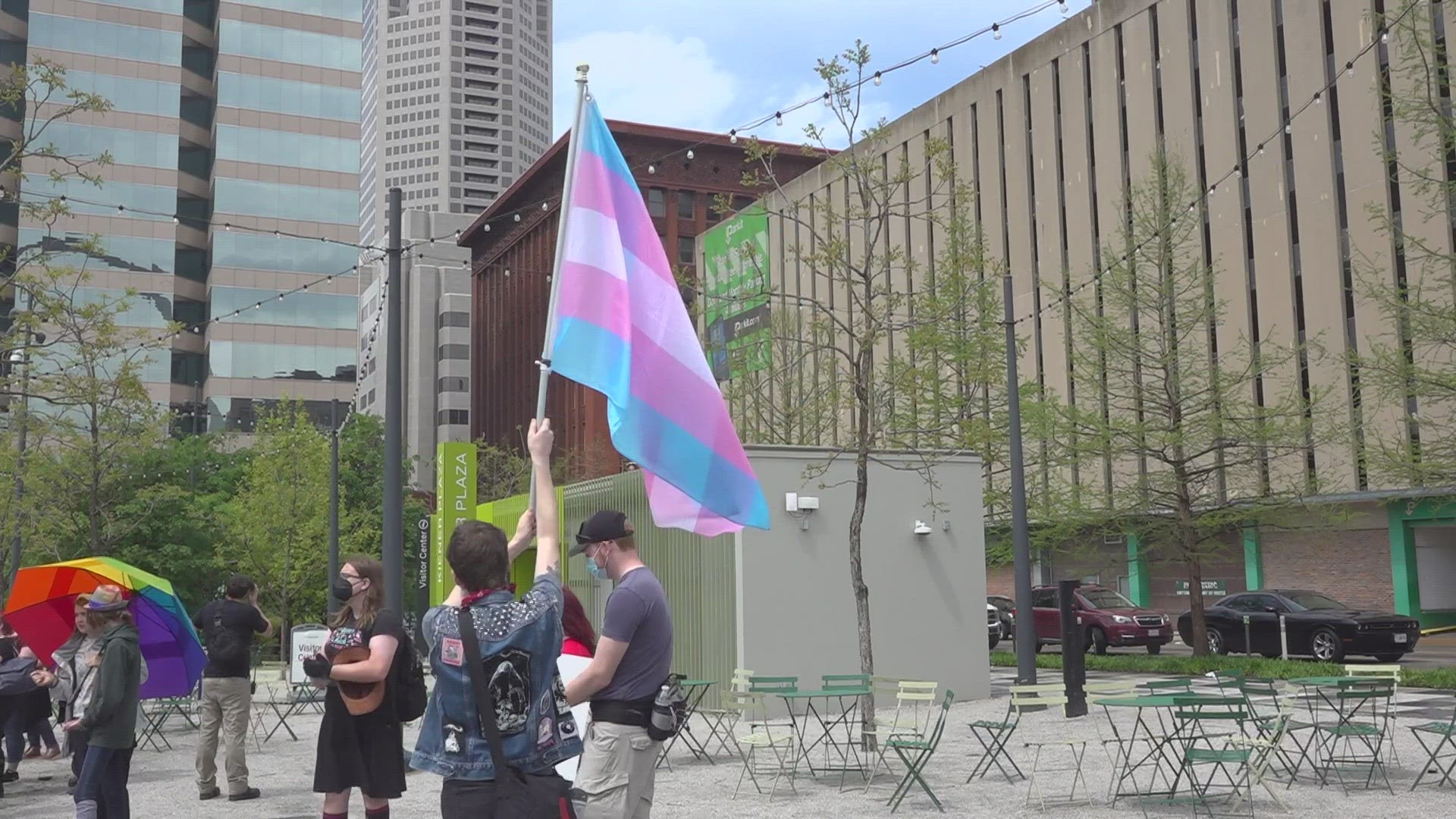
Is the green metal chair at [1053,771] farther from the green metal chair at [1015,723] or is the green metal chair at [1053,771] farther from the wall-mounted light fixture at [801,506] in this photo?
the wall-mounted light fixture at [801,506]

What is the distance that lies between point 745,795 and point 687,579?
7630 millimetres

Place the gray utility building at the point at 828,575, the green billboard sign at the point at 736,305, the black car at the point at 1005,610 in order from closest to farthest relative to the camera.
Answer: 1. the gray utility building at the point at 828,575
2. the green billboard sign at the point at 736,305
3. the black car at the point at 1005,610

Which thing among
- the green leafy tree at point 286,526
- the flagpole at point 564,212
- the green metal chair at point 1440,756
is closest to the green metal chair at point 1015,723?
the green metal chair at point 1440,756

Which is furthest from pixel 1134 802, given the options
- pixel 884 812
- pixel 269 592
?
pixel 269 592

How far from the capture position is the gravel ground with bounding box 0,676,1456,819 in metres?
10.1

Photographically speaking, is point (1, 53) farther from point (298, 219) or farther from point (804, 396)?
point (804, 396)

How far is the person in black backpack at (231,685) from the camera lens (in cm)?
1047

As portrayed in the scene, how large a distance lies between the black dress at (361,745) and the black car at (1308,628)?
853 inches

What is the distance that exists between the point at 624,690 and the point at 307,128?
6927cm

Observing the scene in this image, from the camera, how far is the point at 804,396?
118 feet

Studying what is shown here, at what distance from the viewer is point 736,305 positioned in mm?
36250

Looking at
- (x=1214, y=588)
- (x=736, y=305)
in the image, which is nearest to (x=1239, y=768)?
(x=736, y=305)

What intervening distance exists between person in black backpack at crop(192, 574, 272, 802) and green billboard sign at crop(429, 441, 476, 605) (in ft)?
32.8

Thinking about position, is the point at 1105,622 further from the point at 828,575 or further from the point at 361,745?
the point at 361,745
